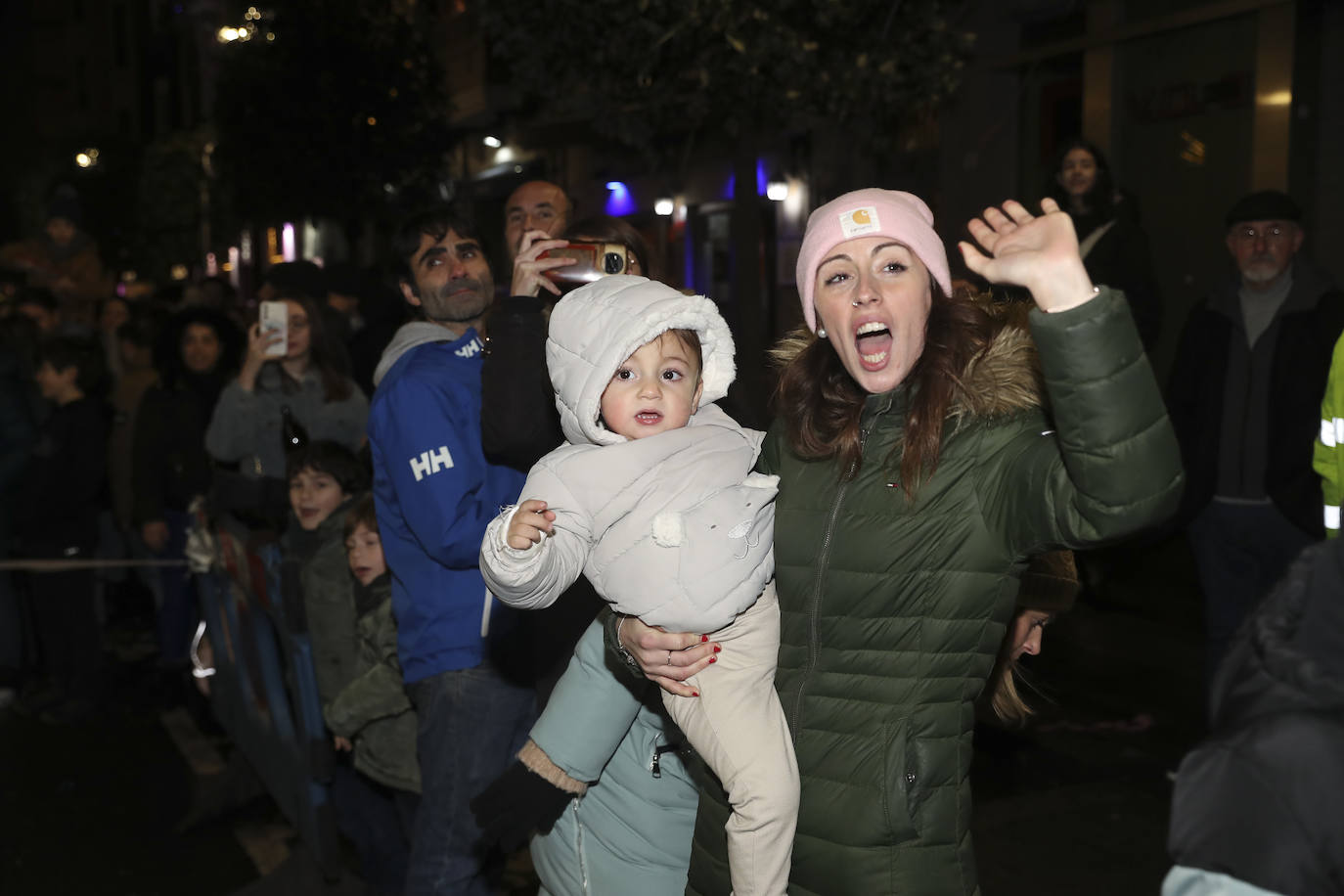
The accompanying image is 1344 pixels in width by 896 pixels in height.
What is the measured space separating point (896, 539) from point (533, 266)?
1.56m

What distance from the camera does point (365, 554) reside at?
14.8 feet

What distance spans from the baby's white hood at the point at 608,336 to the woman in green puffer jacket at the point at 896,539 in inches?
9.9

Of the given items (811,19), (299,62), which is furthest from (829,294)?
(299,62)

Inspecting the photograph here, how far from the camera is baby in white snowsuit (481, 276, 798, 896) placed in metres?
2.44

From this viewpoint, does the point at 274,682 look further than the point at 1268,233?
No

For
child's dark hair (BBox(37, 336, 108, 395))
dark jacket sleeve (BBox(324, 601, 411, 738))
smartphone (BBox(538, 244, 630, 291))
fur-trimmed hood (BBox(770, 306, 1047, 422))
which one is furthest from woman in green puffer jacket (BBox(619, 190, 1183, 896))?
child's dark hair (BBox(37, 336, 108, 395))

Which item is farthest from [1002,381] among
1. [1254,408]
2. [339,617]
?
[1254,408]

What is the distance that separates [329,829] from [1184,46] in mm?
9440

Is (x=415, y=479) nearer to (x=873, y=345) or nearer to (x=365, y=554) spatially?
(x=365, y=554)

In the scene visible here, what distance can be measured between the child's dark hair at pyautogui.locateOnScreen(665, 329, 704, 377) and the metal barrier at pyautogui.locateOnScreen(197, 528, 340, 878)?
2220 millimetres

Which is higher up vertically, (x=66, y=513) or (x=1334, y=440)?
(x=1334, y=440)

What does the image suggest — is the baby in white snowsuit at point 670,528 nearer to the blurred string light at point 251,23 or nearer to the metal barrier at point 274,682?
the metal barrier at point 274,682

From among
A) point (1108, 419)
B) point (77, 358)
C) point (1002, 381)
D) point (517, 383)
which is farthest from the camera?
point (77, 358)

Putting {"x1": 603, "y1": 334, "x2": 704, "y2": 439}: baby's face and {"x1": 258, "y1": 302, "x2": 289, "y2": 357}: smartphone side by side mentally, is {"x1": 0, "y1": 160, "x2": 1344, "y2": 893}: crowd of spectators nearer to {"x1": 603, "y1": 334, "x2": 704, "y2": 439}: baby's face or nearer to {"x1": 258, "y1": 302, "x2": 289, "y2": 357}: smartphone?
{"x1": 258, "y1": 302, "x2": 289, "y2": 357}: smartphone
